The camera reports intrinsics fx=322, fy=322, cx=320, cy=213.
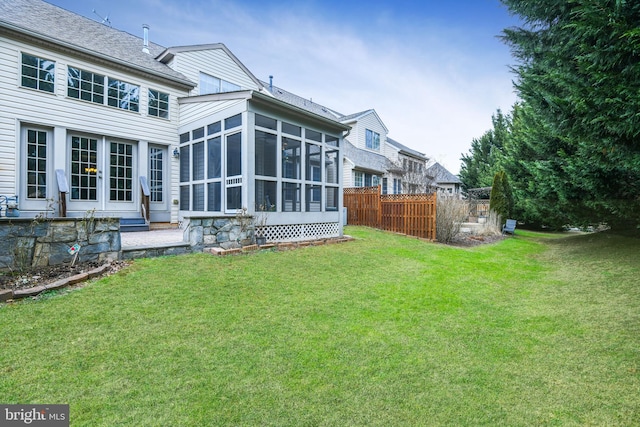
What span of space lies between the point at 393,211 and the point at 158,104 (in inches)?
338

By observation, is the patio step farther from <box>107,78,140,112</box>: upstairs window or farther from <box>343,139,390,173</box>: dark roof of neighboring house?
<box>343,139,390,173</box>: dark roof of neighboring house

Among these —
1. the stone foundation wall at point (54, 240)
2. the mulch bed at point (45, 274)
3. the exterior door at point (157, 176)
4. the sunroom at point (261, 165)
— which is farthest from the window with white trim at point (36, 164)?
the mulch bed at point (45, 274)

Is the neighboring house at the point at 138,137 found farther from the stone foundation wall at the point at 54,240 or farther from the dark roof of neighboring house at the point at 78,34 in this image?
the stone foundation wall at the point at 54,240

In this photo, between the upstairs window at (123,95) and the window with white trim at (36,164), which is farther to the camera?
the upstairs window at (123,95)

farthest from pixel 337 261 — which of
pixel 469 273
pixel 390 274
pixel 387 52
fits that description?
pixel 387 52

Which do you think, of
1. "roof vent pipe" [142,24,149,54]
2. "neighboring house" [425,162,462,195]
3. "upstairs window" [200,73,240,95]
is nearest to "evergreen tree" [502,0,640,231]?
"upstairs window" [200,73,240,95]

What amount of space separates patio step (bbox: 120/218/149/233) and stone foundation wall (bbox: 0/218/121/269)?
3959 millimetres

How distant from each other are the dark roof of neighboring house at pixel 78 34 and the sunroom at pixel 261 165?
1665mm

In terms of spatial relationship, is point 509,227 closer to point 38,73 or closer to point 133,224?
point 133,224

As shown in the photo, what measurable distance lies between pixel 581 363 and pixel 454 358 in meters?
1.09

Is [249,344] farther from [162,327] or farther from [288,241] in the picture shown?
[288,241]

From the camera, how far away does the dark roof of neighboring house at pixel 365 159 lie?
714 inches

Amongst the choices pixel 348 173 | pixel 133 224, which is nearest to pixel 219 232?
pixel 133 224

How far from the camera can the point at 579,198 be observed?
8383mm
